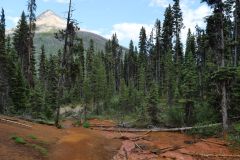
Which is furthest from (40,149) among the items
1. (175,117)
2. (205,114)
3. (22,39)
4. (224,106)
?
(22,39)

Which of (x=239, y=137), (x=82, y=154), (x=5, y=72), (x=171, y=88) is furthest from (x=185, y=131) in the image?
(x=171, y=88)

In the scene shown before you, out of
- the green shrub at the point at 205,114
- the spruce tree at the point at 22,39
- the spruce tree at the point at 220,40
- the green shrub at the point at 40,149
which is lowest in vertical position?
the green shrub at the point at 40,149

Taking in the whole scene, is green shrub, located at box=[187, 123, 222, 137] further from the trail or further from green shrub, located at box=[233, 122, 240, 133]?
the trail

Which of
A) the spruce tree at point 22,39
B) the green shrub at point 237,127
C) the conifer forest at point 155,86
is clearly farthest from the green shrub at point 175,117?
the spruce tree at point 22,39

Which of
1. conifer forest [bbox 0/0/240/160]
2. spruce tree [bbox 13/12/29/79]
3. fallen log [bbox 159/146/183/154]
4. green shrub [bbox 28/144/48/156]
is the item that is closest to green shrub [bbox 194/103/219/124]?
conifer forest [bbox 0/0/240/160]

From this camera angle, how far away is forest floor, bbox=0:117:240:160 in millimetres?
17406

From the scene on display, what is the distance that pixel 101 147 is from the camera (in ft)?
71.3

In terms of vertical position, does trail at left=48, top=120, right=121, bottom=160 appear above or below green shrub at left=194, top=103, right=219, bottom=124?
below

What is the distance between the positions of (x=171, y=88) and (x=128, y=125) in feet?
97.0

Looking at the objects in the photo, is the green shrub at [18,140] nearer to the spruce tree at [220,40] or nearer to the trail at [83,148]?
the trail at [83,148]

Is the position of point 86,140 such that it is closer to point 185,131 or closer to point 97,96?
point 185,131

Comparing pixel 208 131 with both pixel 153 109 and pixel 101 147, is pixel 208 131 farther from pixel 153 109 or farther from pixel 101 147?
pixel 153 109

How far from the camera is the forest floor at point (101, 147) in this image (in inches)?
685

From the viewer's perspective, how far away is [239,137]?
23.9 metres
